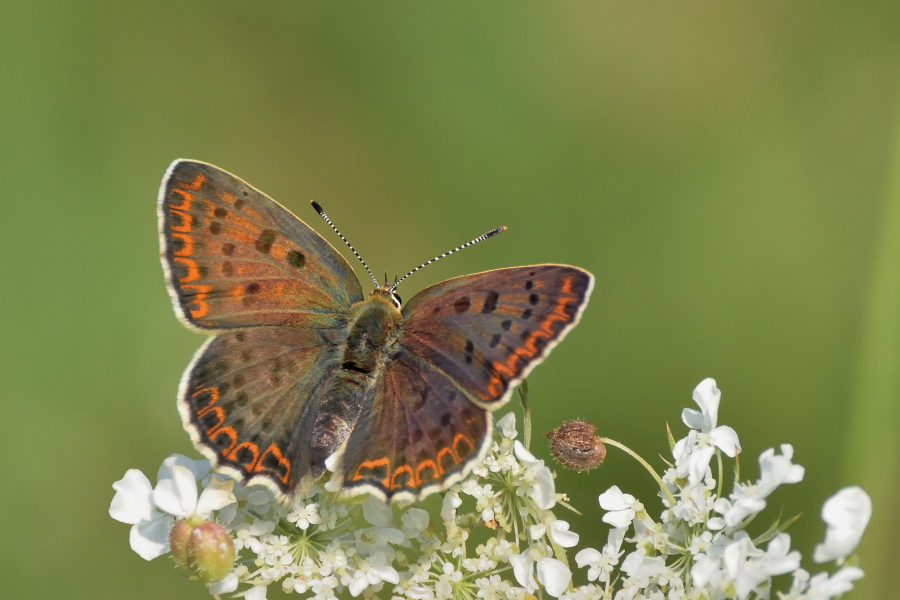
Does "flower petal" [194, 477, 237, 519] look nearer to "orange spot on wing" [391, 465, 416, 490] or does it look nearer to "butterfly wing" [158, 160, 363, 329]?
"orange spot on wing" [391, 465, 416, 490]

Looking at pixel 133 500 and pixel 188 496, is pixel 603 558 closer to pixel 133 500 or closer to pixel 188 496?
pixel 188 496

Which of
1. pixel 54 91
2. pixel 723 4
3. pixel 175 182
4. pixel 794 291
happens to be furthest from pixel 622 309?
pixel 54 91

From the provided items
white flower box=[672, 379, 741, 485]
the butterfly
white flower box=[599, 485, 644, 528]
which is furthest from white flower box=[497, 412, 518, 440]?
white flower box=[672, 379, 741, 485]

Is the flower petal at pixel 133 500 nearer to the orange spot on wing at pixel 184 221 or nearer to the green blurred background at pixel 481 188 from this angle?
the orange spot on wing at pixel 184 221

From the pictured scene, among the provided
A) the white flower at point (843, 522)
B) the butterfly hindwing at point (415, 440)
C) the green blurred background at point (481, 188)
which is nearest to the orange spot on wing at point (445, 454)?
the butterfly hindwing at point (415, 440)

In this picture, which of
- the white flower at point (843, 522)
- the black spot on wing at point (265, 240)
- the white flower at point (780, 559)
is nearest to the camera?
the white flower at point (843, 522)

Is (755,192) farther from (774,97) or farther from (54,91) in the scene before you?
(54,91)
